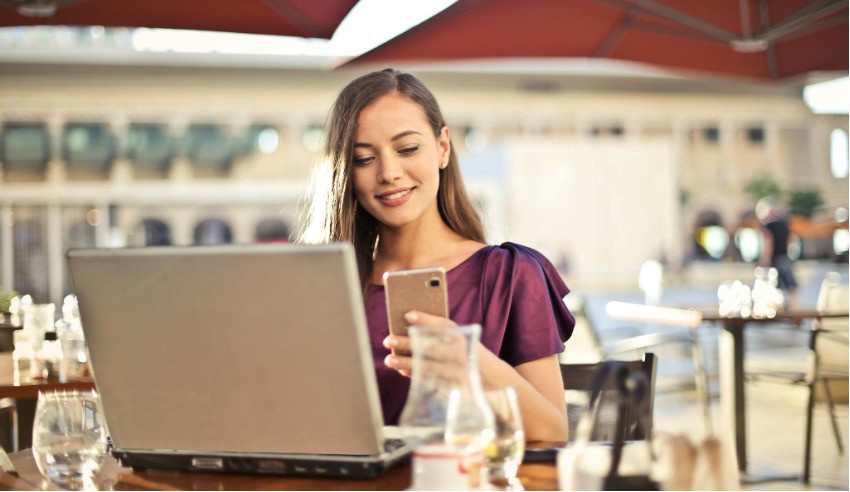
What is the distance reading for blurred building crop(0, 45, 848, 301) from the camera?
2898 centimetres

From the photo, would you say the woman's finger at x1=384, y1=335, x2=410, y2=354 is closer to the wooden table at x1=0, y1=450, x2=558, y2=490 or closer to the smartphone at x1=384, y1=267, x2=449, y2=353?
the smartphone at x1=384, y1=267, x2=449, y2=353

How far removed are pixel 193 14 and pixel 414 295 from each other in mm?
3333

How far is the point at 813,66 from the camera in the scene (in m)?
5.36

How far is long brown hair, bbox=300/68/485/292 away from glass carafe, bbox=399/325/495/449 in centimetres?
80

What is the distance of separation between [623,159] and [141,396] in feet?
106

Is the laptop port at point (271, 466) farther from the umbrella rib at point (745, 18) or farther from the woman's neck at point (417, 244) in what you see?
the umbrella rib at point (745, 18)

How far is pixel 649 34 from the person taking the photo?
537 cm

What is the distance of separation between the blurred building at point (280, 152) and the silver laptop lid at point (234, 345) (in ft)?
87.8

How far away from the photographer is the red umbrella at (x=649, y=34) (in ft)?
16.2

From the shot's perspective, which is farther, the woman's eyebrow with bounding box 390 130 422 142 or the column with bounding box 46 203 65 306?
the column with bounding box 46 203 65 306

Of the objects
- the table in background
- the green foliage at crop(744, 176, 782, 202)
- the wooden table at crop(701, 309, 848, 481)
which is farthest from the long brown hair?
the green foliage at crop(744, 176, 782, 202)

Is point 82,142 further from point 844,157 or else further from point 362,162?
point 362,162

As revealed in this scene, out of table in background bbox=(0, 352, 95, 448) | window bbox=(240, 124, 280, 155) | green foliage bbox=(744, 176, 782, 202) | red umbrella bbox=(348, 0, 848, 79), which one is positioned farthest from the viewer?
green foliage bbox=(744, 176, 782, 202)

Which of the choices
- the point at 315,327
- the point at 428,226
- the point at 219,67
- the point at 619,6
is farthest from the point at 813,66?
the point at 219,67
